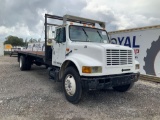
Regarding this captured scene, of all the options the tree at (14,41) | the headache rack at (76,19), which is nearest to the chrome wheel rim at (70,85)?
the headache rack at (76,19)

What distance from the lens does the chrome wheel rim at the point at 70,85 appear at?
5316 mm

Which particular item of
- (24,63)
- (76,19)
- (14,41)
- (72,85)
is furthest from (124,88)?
(14,41)

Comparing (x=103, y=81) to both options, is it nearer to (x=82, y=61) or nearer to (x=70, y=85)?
(x=82, y=61)

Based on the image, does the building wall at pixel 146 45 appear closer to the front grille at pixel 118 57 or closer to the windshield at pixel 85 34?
the windshield at pixel 85 34

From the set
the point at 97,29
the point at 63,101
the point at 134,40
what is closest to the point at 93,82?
the point at 63,101

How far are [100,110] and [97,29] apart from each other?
3.10 meters

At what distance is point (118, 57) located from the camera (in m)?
5.30

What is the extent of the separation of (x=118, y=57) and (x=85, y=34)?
161 cm

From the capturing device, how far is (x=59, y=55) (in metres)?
6.53

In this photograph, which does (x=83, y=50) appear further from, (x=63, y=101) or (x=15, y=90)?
(x=15, y=90)

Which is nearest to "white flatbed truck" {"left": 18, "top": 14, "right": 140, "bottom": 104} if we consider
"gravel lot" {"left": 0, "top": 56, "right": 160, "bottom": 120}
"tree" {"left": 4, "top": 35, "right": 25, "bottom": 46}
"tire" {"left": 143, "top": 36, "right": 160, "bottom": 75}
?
"gravel lot" {"left": 0, "top": 56, "right": 160, "bottom": 120}

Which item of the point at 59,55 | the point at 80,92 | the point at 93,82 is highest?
the point at 59,55

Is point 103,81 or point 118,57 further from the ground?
point 118,57

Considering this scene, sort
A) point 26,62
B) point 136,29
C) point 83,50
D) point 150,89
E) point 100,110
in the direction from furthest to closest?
point 26,62, point 136,29, point 150,89, point 83,50, point 100,110
